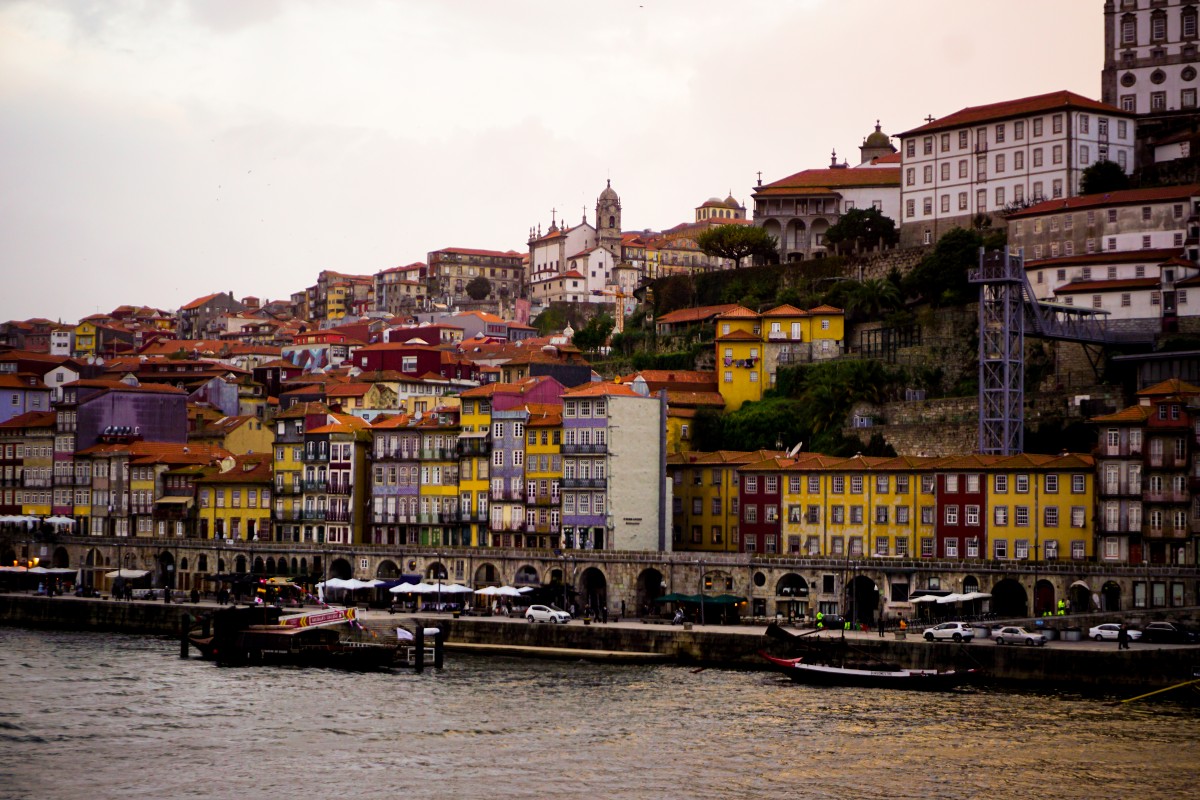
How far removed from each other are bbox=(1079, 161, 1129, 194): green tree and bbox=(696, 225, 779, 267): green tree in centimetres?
2671

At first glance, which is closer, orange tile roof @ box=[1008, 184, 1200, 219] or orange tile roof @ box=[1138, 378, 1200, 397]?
orange tile roof @ box=[1138, 378, 1200, 397]

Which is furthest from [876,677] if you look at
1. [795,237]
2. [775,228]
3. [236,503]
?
[775,228]

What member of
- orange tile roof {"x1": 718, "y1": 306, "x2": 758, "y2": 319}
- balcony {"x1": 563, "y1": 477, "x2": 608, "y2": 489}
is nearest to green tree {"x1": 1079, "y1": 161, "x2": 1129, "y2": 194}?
orange tile roof {"x1": 718, "y1": 306, "x2": 758, "y2": 319}

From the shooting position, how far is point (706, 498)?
95.7 meters

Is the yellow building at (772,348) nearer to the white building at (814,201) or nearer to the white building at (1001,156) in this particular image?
the white building at (1001,156)

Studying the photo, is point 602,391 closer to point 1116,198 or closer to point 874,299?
point 874,299

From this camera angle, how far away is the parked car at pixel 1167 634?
6956cm

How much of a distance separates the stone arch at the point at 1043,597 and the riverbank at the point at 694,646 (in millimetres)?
6824

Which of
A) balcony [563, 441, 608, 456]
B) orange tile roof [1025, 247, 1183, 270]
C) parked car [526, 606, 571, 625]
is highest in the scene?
orange tile roof [1025, 247, 1183, 270]

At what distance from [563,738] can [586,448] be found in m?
36.1

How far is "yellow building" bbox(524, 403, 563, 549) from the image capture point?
311 feet

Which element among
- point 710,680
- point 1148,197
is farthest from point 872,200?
point 710,680

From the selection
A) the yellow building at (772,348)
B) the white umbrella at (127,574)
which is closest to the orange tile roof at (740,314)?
the yellow building at (772,348)

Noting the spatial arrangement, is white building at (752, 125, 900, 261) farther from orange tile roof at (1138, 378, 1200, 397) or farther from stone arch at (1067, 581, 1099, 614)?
stone arch at (1067, 581, 1099, 614)
